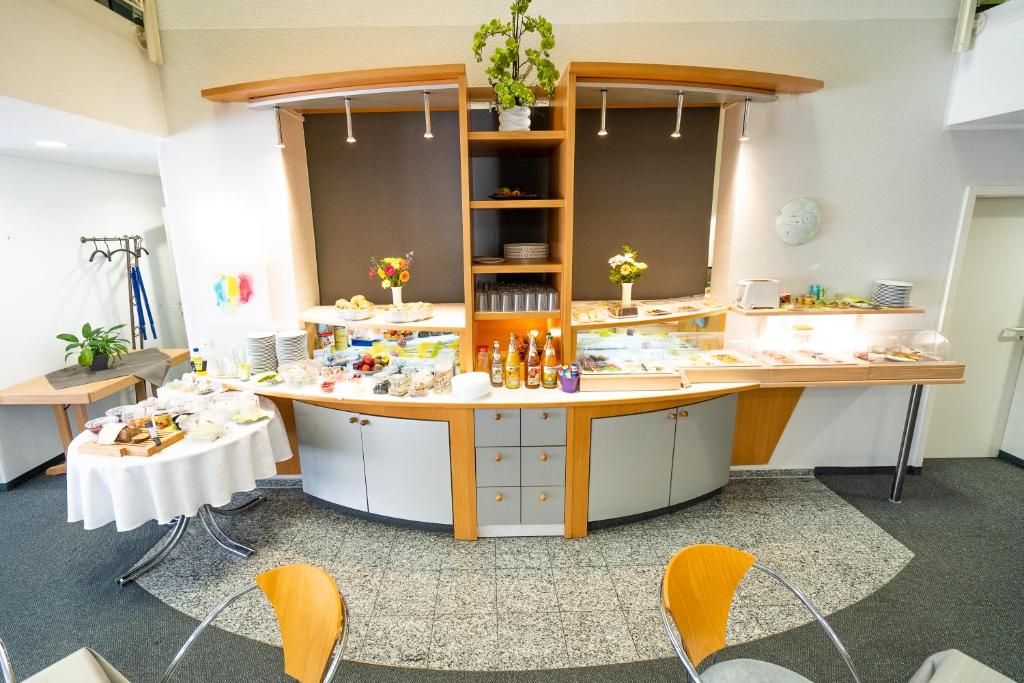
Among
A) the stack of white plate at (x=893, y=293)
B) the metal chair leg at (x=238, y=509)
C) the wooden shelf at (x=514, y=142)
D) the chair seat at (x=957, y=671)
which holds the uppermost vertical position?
the wooden shelf at (x=514, y=142)

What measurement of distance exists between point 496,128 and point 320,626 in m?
3.38

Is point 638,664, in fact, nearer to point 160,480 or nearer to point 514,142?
point 160,480

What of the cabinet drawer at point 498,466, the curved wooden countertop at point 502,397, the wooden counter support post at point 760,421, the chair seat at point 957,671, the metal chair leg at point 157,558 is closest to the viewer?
the chair seat at point 957,671

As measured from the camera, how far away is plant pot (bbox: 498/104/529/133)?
10.5ft

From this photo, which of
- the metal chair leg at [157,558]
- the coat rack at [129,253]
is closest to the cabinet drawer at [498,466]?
the metal chair leg at [157,558]

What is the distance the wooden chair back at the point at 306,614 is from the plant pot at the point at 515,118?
2.77m

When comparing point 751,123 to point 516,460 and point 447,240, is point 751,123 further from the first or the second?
point 516,460

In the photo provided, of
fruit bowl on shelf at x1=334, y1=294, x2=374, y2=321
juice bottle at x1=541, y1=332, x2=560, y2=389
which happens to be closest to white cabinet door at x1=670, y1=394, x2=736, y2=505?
juice bottle at x1=541, y1=332, x2=560, y2=389

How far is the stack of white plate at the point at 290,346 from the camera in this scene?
150 inches

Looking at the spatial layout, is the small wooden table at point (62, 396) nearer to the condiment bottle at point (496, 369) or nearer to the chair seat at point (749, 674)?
the condiment bottle at point (496, 369)

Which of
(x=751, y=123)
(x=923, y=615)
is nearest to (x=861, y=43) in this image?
(x=751, y=123)

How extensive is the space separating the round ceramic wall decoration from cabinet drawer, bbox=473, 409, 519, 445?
105 inches

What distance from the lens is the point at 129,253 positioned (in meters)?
5.39

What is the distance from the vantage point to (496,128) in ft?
12.3
